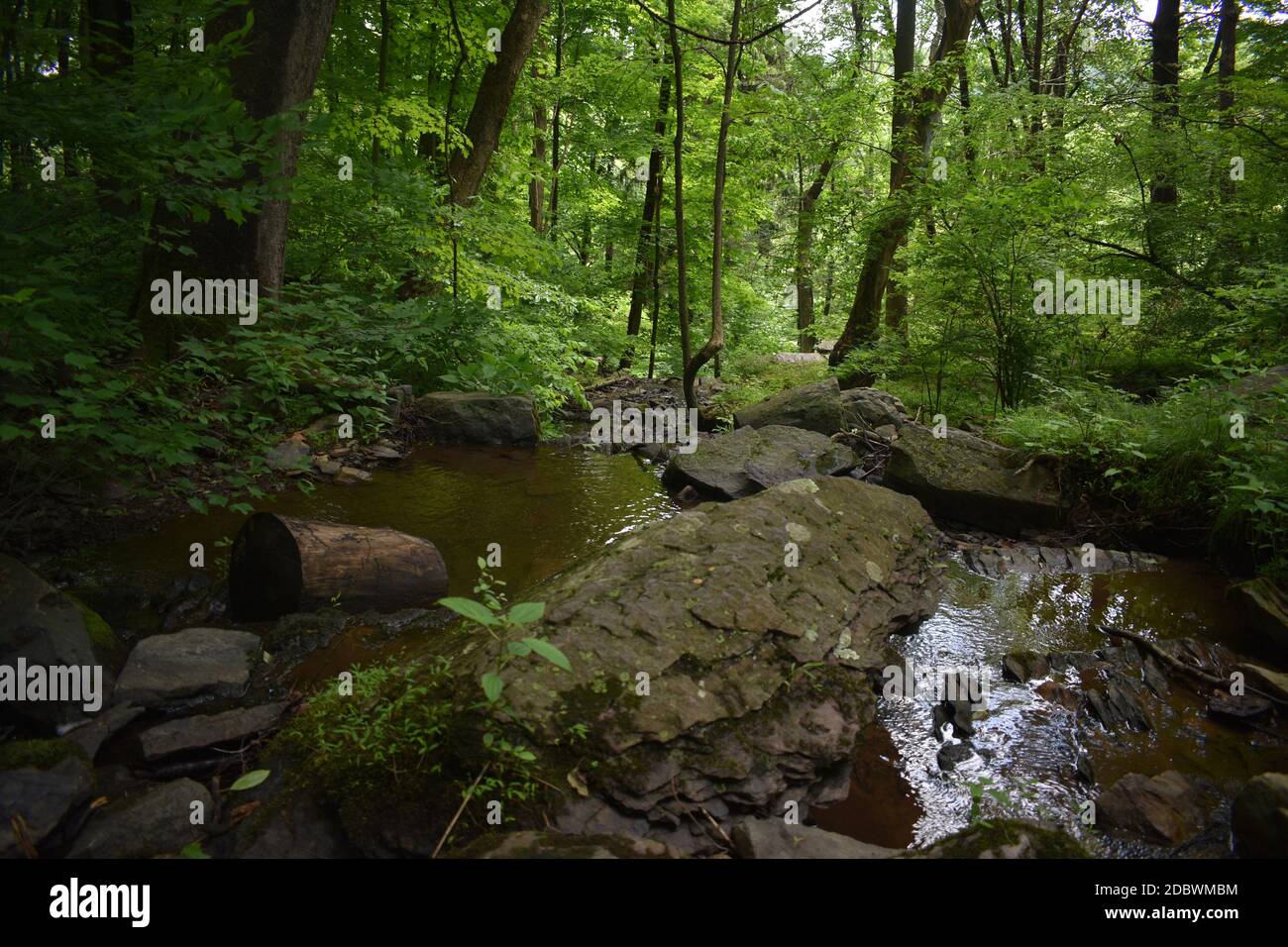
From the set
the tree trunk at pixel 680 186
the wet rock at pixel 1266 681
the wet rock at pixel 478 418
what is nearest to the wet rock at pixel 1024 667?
the wet rock at pixel 1266 681

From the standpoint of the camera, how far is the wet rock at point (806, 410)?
917 centimetres

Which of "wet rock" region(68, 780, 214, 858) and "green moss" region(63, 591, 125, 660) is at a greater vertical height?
"green moss" region(63, 591, 125, 660)

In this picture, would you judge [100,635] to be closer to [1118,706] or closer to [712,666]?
[712,666]

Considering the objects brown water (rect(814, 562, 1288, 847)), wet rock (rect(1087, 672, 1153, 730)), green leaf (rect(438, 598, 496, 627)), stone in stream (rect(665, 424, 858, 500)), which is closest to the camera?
green leaf (rect(438, 598, 496, 627))

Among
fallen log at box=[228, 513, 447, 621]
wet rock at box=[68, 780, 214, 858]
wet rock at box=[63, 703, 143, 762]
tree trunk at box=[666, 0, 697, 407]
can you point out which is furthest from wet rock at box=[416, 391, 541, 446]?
wet rock at box=[68, 780, 214, 858]

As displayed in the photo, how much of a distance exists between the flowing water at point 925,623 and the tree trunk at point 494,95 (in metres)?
4.94

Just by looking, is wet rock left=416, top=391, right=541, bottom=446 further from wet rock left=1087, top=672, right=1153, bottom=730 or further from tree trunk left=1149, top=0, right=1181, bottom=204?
tree trunk left=1149, top=0, right=1181, bottom=204

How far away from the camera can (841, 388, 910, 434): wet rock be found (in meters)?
9.32

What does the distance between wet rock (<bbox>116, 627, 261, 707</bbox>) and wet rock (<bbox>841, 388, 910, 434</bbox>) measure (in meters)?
7.78

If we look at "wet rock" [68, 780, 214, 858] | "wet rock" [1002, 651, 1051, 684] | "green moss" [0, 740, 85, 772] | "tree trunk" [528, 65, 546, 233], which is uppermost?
"tree trunk" [528, 65, 546, 233]

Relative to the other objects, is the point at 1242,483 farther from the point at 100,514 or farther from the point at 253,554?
the point at 100,514

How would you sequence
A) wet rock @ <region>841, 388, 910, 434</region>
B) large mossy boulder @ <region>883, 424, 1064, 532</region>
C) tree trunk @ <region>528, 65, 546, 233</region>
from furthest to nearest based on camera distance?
tree trunk @ <region>528, 65, 546, 233</region> < wet rock @ <region>841, 388, 910, 434</region> < large mossy boulder @ <region>883, 424, 1064, 532</region>

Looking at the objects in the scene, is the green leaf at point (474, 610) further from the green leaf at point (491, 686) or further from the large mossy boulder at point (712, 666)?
the large mossy boulder at point (712, 666)

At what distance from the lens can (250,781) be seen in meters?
2.68
